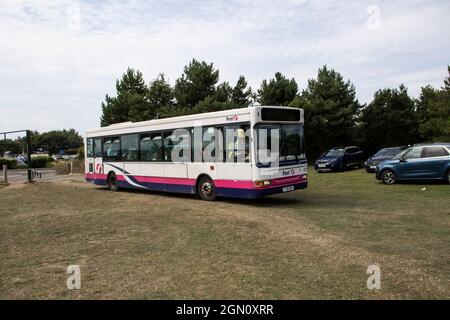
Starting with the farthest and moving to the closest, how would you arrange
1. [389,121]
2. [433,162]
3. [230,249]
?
1. [389,121]
2. [433,162]
3. [230,249]

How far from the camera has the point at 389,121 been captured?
4016cm

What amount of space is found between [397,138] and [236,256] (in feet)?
126

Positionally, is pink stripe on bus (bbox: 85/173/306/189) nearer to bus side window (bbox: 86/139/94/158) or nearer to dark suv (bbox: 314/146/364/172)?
bus side window (bbox: 86/139/94/158)

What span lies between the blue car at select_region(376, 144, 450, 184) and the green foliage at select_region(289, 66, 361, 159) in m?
18.4

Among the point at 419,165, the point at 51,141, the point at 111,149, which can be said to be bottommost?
the point at 419,165

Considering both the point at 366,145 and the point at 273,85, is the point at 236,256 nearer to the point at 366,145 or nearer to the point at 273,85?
the point at 273,85

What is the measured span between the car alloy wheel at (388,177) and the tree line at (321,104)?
1771 centimetres

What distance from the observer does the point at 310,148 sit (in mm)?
37781

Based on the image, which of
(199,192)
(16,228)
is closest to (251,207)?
(199,192)

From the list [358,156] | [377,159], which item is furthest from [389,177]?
[358,156]

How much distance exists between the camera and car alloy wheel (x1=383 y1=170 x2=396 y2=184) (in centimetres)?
1716

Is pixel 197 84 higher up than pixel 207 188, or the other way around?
pixel 197 84

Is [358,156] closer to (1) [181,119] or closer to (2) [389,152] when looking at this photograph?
(2) [389,152]

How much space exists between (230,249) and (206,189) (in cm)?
644
